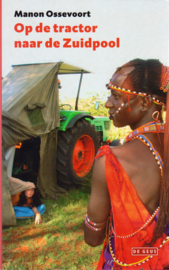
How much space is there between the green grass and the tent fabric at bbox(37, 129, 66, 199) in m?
0.46

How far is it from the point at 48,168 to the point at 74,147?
0.69 m

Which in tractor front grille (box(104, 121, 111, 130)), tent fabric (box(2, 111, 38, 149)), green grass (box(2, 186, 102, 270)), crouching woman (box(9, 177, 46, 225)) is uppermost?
tent fabric (box(2, 111, 38, 149))

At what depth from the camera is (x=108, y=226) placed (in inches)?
45.1

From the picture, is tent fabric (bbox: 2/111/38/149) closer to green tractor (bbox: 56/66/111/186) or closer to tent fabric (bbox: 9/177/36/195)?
tent fabric (bbox: 9/177/36/195)

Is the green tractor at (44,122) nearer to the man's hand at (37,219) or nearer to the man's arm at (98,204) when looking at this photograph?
the man's hand at (37,219)

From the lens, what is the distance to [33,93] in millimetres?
3834

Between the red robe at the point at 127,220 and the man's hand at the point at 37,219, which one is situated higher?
the red robe at the point at 127,220

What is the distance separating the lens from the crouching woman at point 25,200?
3449 millimetres

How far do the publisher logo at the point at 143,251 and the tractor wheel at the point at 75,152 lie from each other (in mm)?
3342

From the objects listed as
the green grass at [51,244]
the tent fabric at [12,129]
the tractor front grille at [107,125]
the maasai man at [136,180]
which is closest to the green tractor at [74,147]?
the green grass at [51,244]

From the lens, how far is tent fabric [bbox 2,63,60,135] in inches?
142

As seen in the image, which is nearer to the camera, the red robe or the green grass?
the red robe

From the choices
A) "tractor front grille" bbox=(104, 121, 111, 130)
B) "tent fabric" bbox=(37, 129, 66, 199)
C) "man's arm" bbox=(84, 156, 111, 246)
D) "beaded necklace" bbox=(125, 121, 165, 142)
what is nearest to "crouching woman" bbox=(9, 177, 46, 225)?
"tent fabric" bbox=(37, 129, 66, 199)

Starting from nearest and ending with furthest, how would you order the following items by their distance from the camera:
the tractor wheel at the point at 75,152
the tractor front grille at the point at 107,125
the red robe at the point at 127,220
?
the red robe at the point at 127,220
the tractor wheel at the point at 75,152
the tractor front grille at the point at 107,125
